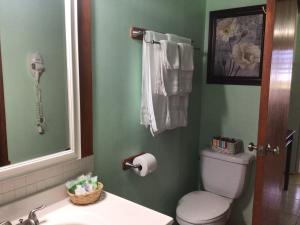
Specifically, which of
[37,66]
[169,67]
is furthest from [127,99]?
[37,66]

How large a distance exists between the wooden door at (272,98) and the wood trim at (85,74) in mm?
940

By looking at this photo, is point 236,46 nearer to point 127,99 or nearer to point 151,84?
point 151,84

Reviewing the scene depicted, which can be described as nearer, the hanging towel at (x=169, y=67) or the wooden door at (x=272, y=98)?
the wooden door at (x=272, y=98)

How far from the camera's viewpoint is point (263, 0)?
2.10 m

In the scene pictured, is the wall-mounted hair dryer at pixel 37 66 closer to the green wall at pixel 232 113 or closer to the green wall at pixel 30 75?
the green wall at pixel 30 75

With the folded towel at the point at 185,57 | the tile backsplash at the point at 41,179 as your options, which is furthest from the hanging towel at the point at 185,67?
the tile backsplash at the point at 41,179

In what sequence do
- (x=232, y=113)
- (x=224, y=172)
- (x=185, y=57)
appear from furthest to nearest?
(x=232, y=113), (x=224, y=172), (x=185, y=57)

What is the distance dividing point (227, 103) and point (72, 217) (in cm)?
165

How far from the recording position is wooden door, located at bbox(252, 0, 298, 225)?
4.98 feet

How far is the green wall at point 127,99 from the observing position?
1470mm

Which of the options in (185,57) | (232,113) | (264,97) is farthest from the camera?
(232,113)

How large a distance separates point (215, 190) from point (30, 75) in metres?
1.74

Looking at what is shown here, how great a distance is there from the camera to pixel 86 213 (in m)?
1.18

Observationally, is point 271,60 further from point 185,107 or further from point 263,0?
point 263,0
